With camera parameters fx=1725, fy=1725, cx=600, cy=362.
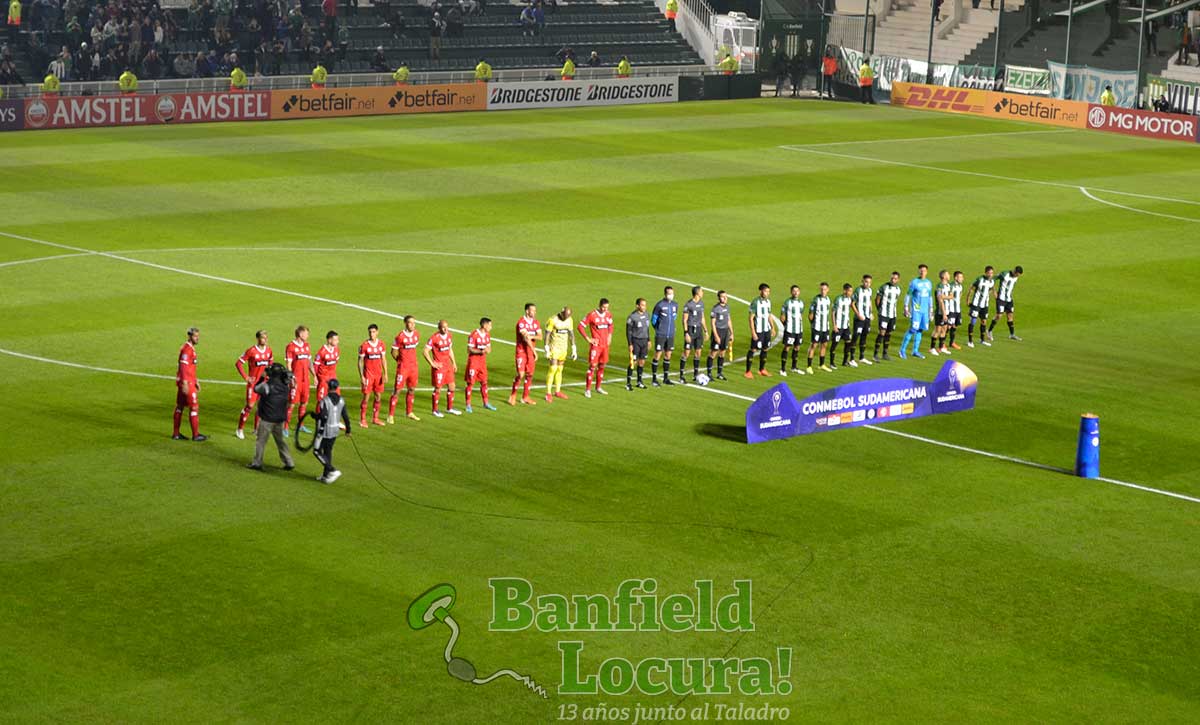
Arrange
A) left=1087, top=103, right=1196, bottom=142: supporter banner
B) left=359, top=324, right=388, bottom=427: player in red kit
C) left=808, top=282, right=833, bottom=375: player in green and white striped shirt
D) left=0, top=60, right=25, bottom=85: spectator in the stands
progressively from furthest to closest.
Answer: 1. left=1087, top=103, right=1196, bottom=142: supporter banner
2. left=0, top=60, right=25, bottom=85: spectator in the stands
3. left=808, top=282, right=833, bottom=375: player in green and white striped shirt
4. left=359, top=324, right=388, bottom=427: player in red kit

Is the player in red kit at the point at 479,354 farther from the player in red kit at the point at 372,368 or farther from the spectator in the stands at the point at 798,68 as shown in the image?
the spectator in the stands at the point at 798,68

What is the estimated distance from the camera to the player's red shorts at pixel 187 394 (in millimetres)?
22375

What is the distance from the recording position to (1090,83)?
67.2 meters

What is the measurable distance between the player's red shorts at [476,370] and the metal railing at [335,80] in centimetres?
3660

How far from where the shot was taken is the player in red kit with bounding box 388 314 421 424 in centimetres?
2400

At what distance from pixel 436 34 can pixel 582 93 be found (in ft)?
29.9

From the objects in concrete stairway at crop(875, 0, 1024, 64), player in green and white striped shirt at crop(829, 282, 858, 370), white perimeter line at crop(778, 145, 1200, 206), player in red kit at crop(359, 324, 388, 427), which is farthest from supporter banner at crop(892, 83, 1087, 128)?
player in red kit at crop(359, 324, 388, 427)

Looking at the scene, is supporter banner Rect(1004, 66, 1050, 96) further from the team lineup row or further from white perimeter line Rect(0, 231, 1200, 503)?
the team lineup row

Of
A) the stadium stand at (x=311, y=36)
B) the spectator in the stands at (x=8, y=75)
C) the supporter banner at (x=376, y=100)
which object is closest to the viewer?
the spectator in the stands at (x=8, y=75)

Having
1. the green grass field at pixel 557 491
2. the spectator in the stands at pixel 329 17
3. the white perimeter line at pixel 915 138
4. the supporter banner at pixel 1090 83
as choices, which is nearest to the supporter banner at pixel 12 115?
the green grass field at pixel 557 491

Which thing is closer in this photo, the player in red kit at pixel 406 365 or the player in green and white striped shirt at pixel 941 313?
the player in red kit at pixel 406 365

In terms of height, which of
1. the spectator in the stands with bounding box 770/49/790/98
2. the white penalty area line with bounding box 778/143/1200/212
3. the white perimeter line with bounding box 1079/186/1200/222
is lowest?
the white perimeter line with bounding box 1079/186/1200/222

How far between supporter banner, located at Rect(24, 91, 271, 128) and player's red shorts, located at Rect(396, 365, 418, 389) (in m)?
36.0

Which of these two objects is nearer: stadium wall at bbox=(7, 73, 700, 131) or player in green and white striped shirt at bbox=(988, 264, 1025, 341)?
player in green and white striped shirt at bbox=(988, 264, 1025, 341)
